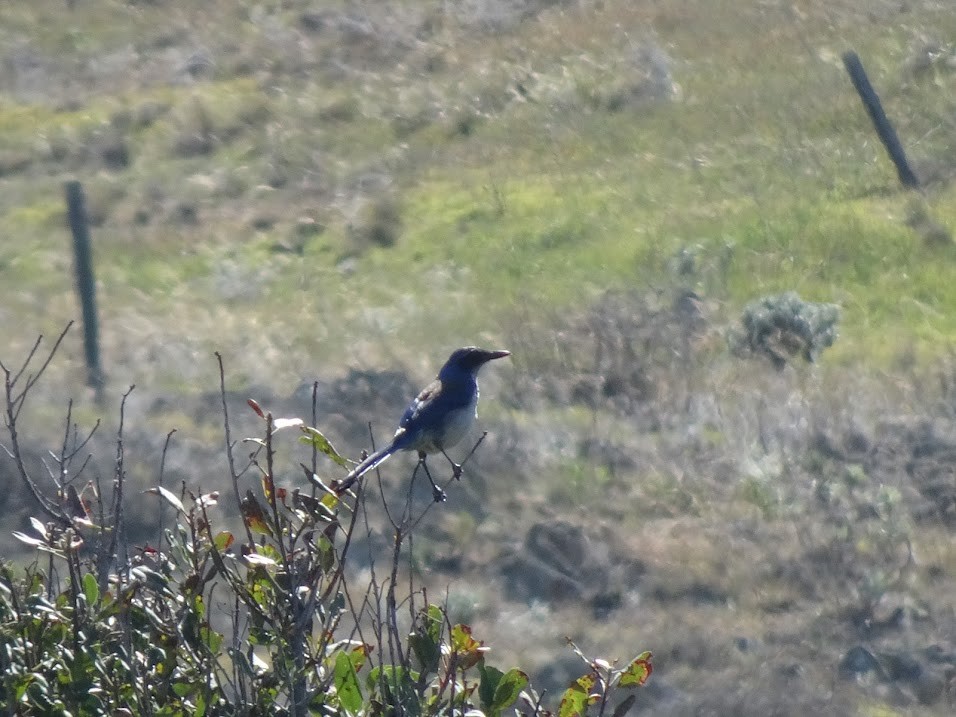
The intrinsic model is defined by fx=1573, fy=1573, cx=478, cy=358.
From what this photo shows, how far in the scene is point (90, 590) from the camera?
3963 millimetres

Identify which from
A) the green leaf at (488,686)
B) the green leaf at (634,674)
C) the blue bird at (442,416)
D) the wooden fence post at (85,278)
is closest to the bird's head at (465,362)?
the blue bird at (442,416)

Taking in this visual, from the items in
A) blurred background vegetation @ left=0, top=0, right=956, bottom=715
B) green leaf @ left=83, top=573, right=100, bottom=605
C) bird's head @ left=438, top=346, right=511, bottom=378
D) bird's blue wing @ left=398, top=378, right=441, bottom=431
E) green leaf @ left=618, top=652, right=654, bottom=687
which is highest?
green leaf @ left=83, top=573, right=100, bottom=605

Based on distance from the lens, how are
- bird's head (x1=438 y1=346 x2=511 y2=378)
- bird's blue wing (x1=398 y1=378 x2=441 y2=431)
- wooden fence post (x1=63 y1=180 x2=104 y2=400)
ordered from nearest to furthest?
1. bird's blue wing (x1=398 y1=378 x2=441 y2=431)
2. bird's head (x1=438 y1=346 x2=511 y2=378)
3. wooden fence post (x1=63 y1=180 x2=104 y2=400)

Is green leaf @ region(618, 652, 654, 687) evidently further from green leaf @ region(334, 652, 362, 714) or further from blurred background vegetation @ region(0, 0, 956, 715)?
blurred background vegetation @ region(0, 0, 956, 715)

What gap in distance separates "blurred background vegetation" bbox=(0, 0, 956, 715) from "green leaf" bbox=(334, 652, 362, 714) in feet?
19.1

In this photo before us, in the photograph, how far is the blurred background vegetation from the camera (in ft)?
35.6

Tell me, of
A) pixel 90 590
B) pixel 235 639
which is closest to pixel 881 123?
pixel 90 590

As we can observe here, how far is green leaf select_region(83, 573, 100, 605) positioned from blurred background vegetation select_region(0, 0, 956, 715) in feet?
19.3

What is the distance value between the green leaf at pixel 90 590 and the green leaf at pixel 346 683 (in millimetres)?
674

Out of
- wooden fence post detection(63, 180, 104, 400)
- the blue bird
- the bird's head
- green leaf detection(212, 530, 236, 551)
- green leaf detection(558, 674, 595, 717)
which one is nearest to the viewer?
green leaf detection(558, 674, 595, 717)

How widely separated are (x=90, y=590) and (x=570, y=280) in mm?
13263

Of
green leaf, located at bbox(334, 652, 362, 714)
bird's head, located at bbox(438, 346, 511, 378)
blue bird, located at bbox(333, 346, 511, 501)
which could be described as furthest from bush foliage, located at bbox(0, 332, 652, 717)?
bird's head, located at bbox(438, 346, 511, 378)

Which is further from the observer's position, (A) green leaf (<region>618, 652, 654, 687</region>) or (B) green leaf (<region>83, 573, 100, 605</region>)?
(B) green leaf (<region>83, 573, 100, 605</region>)

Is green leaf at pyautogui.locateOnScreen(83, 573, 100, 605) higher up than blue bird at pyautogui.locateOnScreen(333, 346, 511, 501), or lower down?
higher up
